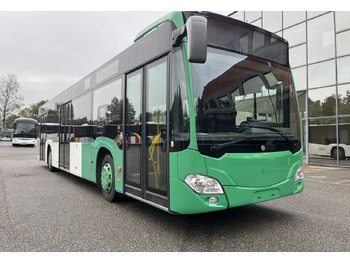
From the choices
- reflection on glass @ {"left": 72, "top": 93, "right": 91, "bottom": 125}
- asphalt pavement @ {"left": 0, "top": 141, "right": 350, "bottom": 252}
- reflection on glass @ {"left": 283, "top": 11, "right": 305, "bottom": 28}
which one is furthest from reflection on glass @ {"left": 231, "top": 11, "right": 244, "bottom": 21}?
asphalt pavement @ {"left": 0, "top": 141, "right": 350, "bottom": 252}

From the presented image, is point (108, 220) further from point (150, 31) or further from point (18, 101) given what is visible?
point (18, 101)

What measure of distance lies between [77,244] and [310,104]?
1295 cm

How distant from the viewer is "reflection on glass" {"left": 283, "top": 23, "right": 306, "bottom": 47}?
44.9 feet

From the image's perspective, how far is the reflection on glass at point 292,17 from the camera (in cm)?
1379

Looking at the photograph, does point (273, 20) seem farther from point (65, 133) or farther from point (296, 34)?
point (65, 133)

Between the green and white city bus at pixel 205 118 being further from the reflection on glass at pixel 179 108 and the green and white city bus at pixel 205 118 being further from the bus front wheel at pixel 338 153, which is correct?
the bus front wheel at pixel 338 153

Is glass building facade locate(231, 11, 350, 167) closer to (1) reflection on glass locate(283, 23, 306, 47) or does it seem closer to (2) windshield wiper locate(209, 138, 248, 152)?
(1) reflection on glass locate(283, 23, 306, 47)

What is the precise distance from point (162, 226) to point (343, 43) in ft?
39.9

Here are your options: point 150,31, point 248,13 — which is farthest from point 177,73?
point 248,13

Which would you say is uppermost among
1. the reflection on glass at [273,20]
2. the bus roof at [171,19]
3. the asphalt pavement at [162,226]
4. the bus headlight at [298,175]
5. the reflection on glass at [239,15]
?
the reflection on glass at [239,15]

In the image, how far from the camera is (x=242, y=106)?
12.4ft

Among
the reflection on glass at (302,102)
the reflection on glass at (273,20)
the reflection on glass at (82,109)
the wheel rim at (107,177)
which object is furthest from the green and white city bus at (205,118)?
the reflection on glass at (273,20)

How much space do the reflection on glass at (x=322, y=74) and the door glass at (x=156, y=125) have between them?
1119 centimetres

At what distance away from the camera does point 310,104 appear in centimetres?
1351
